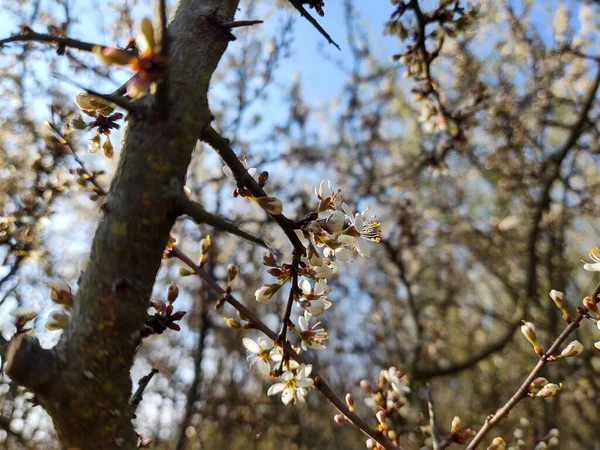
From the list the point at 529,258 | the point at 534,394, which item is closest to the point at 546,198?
the point at 529,258

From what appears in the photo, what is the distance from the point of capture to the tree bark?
3.05 feet

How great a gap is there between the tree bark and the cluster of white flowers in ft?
1.45

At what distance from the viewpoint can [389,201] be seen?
6.04m

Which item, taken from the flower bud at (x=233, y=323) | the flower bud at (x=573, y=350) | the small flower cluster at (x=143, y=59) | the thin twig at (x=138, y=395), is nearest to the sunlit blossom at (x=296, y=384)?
the flower bud at (x=233, y=323)

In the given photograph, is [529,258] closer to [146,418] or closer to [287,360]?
[287,360]

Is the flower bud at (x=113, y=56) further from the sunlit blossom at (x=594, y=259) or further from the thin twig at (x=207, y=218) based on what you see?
the sunlit blossom at (x=594, y=259)

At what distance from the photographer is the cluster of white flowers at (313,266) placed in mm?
1442

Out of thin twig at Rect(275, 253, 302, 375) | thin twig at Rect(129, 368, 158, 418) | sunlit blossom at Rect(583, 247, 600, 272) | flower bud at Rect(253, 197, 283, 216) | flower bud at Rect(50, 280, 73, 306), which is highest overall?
sunlit blossom at Rect(583, 247, 600, 272)

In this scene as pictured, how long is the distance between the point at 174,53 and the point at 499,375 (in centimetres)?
828

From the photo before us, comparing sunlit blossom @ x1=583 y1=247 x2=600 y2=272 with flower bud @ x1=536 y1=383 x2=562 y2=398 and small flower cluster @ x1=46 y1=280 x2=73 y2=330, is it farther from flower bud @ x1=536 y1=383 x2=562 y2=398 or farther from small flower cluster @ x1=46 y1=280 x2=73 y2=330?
small flower cluster @ x1=46 y1=280 x2=73 y2=330

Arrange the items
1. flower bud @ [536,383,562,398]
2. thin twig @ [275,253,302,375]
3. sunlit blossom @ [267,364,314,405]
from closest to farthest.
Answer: thin twig @ [275,253,302,375] < flower bud @ [536,383,562,398] < sunlit blossom @ [267,364,314,405]

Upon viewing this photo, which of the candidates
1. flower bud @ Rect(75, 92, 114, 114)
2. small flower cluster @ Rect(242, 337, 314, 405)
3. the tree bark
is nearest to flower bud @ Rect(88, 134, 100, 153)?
flower bud @ Rect(75, 92, 114, 114)

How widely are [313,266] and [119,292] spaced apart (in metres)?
0.60

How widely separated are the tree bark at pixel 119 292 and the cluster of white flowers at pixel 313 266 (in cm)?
44
